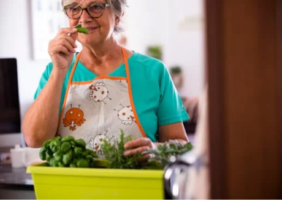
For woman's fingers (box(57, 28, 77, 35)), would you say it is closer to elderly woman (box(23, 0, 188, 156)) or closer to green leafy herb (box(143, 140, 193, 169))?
elderly woman (box(23, 0, 188, 156))

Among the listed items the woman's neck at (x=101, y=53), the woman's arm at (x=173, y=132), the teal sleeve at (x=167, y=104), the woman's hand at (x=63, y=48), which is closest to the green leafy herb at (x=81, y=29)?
the woman's hand at (x=63, y=48)

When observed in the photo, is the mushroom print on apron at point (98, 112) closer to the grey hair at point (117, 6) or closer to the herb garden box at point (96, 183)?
the grey hair at point (117, 6)

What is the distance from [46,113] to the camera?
1.56m

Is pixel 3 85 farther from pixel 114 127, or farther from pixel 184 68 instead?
pixel 184 68

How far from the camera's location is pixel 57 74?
1.58 meters

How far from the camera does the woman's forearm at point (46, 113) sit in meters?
1.56

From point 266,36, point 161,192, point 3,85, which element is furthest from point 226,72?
point 3,85

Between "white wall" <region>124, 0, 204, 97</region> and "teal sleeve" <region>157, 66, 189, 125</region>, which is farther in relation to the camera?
"white wall" <region>124, 0, 204, 97</region>

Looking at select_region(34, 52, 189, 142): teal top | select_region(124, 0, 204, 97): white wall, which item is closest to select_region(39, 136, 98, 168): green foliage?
select_region(34, 52, 189, 142): teal top

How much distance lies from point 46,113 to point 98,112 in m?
0.17

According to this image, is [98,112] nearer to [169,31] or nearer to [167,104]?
[167,104]

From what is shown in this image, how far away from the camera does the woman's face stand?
162 centimetres

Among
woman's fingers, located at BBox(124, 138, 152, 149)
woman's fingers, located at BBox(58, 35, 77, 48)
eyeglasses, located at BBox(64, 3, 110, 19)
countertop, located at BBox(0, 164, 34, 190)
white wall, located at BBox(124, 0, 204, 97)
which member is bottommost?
countertop, located at BBox(0, 164, 34, 190)

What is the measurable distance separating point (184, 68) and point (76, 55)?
576 cm
